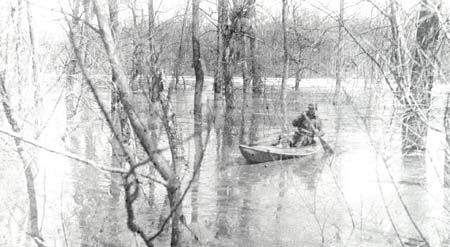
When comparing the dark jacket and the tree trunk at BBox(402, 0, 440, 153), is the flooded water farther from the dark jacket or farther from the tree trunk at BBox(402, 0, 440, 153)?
the dark jacket

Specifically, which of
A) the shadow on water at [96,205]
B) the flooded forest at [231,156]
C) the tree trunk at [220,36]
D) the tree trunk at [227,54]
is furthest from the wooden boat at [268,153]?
the tree trunk at [227,54]

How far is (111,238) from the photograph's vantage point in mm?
10969

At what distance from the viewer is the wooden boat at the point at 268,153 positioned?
1778cm

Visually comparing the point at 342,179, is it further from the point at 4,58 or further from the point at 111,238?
the point at 4,58

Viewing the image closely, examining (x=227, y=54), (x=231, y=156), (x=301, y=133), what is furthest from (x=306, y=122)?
(x=227, y=54)

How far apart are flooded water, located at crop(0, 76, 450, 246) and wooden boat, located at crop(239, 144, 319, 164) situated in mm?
321

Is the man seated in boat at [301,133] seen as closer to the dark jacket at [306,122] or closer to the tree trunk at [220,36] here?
the dark jacket at [306,122]

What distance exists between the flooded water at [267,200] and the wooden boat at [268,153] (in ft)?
1.05

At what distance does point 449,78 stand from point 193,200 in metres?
9.09

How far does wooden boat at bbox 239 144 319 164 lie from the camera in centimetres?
1778

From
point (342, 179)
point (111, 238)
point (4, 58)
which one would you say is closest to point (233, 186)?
point (342, 179)

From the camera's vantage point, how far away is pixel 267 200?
14.4 metres

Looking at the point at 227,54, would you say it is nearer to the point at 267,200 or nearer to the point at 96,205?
the point at 267,200

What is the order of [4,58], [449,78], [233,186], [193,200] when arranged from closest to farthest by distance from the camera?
1. [449,78]
2. [4,58]
3. [193,200]
4. [233,186]
